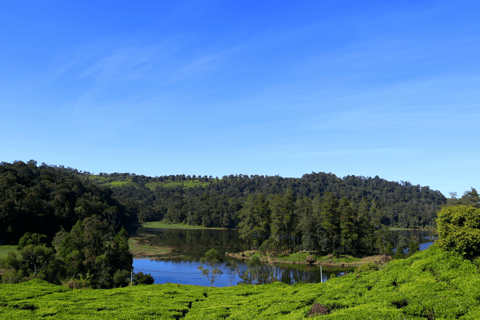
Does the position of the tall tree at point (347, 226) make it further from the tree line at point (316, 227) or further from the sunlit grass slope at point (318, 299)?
the sunlit grass slope at point (318, 299)

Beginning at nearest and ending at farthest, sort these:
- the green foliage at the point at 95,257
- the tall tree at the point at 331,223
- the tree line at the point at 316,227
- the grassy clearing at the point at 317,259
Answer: the green foliage at the point at 95,257, the grassy clearing at the point at 317,259, the tall tree at the point at 331,223, the tree line at the point at 316,227

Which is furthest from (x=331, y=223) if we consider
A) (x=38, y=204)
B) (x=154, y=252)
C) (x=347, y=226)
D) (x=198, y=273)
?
(x=38, y=204)

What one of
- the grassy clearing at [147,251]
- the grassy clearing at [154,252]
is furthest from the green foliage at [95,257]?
the grassy clearing at [147,251]

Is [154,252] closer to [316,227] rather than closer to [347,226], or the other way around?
[316,227]

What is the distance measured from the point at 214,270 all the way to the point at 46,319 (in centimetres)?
3388

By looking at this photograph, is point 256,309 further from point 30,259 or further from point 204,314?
point 30,259

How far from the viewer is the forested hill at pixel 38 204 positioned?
3418 inches

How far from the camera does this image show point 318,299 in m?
18.8

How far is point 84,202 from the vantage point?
113938 mm

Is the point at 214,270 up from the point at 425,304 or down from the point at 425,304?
down

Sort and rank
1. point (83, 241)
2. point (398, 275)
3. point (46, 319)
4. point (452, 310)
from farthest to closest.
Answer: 1. point (83, 241)
2. point (46, 319)
3. point (398, 275)
4. point (452, 310)

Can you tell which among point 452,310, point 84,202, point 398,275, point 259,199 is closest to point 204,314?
point 398,275

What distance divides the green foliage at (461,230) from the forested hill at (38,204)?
101678 mm

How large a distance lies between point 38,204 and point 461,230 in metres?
110
